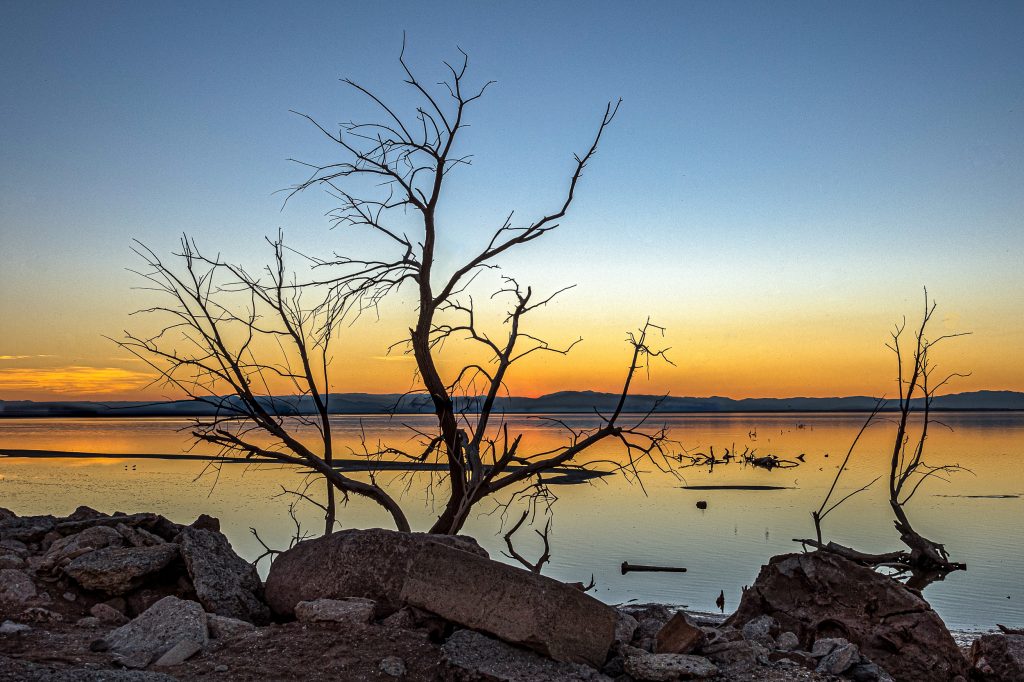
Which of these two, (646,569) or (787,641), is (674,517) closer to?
(646,569)

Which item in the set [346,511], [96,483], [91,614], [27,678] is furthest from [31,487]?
[27,678]

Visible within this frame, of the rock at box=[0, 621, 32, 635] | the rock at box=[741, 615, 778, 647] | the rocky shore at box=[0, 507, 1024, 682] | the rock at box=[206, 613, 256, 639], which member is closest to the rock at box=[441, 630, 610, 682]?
the rocky shore at box=[0, 507, 1024, 682]

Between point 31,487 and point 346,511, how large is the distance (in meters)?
13.2

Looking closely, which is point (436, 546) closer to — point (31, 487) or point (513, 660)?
point (513, 660)

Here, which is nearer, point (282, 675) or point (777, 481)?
point (282, 675)

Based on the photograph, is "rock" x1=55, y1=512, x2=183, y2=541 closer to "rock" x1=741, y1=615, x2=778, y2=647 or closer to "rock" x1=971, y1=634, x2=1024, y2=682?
"rock" x1=741, y1=615, x2=778, y2=647

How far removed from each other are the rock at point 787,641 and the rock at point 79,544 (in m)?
5.48

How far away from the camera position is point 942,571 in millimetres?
12344

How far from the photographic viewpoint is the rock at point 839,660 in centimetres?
558

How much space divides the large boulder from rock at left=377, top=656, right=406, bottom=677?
4.16 metres

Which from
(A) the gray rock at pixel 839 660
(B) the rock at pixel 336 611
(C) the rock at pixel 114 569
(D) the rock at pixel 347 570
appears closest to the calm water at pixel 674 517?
(C) the rock at pixel 114 569

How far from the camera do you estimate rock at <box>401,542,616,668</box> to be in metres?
5.09

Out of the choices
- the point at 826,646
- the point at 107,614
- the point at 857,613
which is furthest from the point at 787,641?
the point at 107,614

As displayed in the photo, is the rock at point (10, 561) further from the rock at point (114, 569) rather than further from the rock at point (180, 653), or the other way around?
the rock at point (180, 653)
